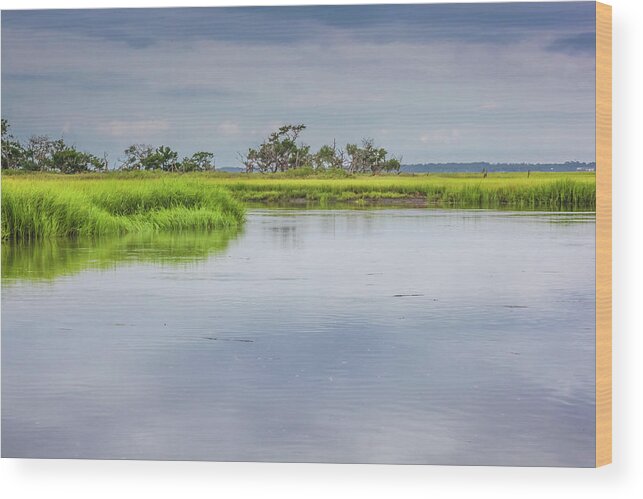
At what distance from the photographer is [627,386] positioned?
611 cm

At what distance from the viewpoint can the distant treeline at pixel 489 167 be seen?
6344mm

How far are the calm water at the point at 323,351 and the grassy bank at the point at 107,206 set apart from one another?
29 centimetres

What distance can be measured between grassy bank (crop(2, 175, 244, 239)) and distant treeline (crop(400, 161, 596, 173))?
3.75 feet

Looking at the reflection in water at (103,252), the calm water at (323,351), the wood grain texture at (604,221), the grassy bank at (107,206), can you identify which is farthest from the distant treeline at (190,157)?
the wood grain texture at (604,221)

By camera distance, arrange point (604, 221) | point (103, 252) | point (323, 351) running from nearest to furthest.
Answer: point (604, 221)
point (323, 351)
point (103, 252)

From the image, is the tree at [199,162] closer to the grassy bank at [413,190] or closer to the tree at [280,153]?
the grassy bank at [413,190]

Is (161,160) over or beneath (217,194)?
over

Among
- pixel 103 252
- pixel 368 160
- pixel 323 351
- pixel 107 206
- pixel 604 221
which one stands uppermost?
pixel 368 160

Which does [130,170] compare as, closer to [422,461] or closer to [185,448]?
[185,448]

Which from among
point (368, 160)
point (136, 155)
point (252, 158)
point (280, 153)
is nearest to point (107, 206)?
point (136, 155)

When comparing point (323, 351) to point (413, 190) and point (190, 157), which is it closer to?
point (413, 190)

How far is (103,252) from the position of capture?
7043 mm

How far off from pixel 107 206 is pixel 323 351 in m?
1.82

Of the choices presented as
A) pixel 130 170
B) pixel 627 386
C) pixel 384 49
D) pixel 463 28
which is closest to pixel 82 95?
pixel 130 170
